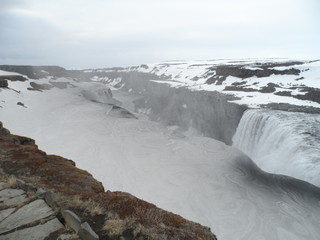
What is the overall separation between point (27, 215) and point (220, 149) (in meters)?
33.6

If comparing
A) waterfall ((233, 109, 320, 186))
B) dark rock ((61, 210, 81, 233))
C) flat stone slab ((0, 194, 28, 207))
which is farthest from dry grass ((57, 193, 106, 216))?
waterfall ((233, 109, 320, 186))

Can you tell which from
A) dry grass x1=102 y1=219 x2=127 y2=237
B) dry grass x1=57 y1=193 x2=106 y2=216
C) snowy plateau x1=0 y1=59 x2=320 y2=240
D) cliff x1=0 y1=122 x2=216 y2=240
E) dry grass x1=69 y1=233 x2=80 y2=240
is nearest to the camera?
dry grass x1=69 y1=233 x2=80 y2=240

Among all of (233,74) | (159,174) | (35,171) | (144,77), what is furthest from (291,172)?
(144,77)

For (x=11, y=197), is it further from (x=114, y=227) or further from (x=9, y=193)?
(x=114, y=227)

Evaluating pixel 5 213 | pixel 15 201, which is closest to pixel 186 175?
pixel 15 201

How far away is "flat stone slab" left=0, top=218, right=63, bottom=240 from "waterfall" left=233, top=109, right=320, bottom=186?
84.3ft

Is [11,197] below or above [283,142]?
above

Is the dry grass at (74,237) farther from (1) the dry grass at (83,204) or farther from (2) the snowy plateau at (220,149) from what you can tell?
(2) the snowy plateau at (220,149)

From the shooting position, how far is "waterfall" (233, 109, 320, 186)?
2595cm

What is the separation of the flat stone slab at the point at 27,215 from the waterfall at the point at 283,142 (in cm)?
2573

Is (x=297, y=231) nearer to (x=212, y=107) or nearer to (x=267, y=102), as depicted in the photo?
(x=267, y=102)

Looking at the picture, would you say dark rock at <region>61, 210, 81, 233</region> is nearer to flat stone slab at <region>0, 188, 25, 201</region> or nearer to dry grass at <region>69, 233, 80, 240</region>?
dry grass at <region>69, 233, 80, 240</region>

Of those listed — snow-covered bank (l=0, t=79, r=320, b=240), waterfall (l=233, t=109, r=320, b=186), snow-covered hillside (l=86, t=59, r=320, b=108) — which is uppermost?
snow-covered hillside (l=86, t=59, r=320, b=108)

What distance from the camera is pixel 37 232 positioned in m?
6.81
